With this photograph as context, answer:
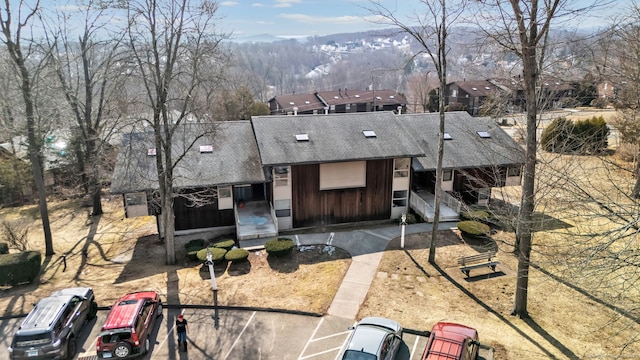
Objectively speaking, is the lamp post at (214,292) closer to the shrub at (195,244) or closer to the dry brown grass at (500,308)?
the shrub at (195,244)

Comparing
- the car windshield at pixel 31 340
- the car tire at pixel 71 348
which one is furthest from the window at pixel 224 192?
the car windshield at pixel 31 340

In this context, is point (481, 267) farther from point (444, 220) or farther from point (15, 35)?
point (15, 35)

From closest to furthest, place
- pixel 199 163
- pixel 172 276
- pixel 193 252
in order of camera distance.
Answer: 1. pixel 172 276
2. pixel 193 252
3. pixel 199 163

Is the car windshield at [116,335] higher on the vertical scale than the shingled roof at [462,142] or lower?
lower

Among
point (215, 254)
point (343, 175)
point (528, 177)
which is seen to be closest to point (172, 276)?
point (215, 254)

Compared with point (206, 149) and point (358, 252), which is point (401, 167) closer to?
point (358, 252)

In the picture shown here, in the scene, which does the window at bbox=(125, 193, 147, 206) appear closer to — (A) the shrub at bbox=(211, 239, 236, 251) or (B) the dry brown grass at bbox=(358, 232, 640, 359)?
(A) the shrub at bbox=(211, 239, 236, 251)
